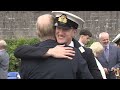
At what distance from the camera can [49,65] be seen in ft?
10.8

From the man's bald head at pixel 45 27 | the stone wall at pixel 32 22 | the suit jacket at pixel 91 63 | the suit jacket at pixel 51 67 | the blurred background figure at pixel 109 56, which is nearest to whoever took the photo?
the suit jacket at pixel 51 67

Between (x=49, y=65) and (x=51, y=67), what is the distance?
0.02 meters

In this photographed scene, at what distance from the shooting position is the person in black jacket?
325 cm

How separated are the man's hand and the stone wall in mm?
10320

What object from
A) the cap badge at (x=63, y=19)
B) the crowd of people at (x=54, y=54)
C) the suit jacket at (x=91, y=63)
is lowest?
the suit jacket at (x=91, y=63)

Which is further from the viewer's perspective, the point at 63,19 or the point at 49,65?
the point at 63,19

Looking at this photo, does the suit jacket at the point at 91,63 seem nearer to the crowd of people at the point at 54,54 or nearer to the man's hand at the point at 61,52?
the crowd of people at the point at 54,54

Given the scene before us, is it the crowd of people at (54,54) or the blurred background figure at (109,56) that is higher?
the crowd of people at (54,54)

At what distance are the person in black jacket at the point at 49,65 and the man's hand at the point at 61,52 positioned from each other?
0.09 ft

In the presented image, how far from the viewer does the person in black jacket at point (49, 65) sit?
3.25 meters

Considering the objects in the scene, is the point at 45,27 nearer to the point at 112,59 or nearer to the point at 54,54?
the point at 54,54

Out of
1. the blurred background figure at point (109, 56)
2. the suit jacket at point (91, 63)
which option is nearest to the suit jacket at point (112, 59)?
the blurred background figure at point (109, 56)

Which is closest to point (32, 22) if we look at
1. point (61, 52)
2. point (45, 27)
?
point (45, 27)

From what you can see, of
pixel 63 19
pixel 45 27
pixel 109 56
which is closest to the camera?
pixel 45 27
